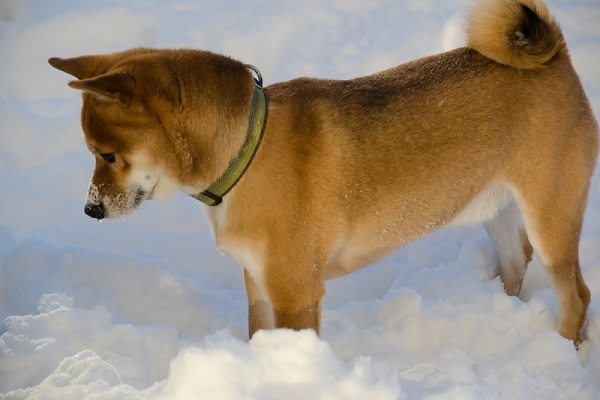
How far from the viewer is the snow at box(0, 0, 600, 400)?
271 centimetres

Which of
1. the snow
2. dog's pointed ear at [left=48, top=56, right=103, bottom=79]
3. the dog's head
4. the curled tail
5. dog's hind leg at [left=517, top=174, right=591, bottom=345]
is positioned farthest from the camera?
dog's hind leg at [left=517, top=174, right=591, bottom=345]

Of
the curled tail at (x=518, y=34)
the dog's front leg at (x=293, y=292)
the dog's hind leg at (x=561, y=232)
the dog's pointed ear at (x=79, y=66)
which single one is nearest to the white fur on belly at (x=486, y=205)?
the dog's hind leg at (x=561, y=232)

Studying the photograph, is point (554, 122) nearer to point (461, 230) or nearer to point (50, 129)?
point (461, 230)

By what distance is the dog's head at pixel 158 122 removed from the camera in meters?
2.99

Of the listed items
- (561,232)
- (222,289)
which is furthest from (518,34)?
(222,289)

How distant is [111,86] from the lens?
285 cm

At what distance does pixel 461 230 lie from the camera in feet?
16.6

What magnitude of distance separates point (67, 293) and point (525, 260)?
280cm

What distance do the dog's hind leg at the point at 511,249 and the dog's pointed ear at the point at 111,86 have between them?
2.46 metres

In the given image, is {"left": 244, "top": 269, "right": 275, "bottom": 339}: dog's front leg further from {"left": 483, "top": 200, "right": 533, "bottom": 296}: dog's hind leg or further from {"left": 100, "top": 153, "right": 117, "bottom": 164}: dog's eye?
{"left": 483, "top": 200, "right": 533, "bottom": 296}: dog's hind leg

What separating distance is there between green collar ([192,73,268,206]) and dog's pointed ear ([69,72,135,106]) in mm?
540

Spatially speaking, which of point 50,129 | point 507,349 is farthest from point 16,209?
point 507,349

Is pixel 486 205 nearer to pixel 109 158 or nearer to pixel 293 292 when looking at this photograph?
pixel 293 292

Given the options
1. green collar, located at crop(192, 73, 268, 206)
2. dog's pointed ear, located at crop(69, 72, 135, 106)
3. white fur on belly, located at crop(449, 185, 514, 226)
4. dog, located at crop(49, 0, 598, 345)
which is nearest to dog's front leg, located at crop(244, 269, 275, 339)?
dog, located at crop(49, 0, 598, 345)
